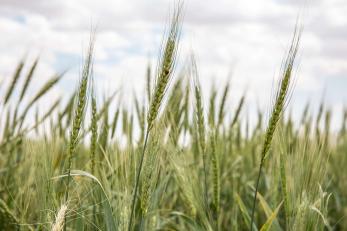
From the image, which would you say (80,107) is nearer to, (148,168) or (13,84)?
(148,168)

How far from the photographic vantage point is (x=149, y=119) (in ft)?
4.26

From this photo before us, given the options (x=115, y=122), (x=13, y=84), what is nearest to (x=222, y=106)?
(x=115, y=122)

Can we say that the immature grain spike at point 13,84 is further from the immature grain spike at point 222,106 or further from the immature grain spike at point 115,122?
the immature grain spike at point 222,106

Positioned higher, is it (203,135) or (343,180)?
(203,135)

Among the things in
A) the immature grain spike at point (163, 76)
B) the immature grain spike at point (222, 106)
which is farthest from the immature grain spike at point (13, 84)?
the immature grain spike at point (163, 76)

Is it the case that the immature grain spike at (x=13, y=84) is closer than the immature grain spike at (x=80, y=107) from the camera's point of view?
No

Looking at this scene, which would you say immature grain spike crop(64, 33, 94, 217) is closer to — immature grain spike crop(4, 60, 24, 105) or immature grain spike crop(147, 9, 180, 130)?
immature grain spike crop(147, 9, 180, 130)

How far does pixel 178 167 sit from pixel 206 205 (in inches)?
8.2

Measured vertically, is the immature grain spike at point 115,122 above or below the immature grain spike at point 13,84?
below

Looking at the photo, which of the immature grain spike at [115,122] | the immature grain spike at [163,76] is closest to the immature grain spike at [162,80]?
the immature grain spike at [163,76]

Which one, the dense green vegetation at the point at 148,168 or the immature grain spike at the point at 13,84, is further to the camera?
the immature grain spike at the point at 13,84

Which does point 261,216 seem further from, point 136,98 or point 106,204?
point 106,204

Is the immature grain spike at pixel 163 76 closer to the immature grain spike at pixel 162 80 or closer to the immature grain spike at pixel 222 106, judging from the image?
the immature grain spike at pixel 162 80

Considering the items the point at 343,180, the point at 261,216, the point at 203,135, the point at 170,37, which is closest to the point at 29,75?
the point at 203,135
